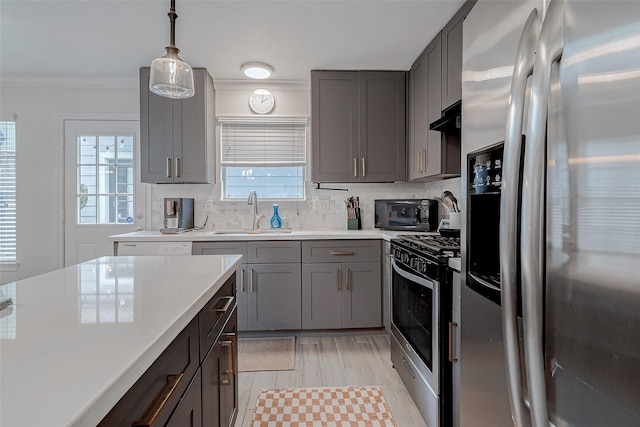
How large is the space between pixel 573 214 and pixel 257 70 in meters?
2.96

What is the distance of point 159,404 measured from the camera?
680 mm

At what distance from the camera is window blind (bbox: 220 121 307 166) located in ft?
11.2

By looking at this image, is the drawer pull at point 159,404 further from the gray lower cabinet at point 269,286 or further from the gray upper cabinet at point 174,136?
the gray upper cabinet at point 174,136

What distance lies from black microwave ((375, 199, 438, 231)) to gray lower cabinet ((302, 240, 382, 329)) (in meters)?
0.44

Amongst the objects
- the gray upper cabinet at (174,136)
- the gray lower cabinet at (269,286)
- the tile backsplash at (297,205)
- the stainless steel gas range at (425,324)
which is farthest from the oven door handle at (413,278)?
the gray upper cabinet at (174,136)

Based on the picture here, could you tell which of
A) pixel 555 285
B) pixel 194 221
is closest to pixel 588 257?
pixel 555 285

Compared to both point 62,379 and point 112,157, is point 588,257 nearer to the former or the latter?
point 62,379

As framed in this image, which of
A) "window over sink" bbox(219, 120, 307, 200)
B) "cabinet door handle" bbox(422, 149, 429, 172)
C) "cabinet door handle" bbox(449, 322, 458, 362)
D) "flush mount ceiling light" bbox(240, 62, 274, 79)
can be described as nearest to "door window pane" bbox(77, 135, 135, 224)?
"window over sink" bbox(219, 120, 307, 200)

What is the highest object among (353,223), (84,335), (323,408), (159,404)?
(353,223)

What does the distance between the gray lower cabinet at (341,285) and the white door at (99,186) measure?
6.46 feet

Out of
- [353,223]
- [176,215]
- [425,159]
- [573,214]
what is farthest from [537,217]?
[176,215]

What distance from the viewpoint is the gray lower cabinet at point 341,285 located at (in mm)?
2861

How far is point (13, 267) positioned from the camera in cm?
333

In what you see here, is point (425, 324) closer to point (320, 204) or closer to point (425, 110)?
point (425, 110)
